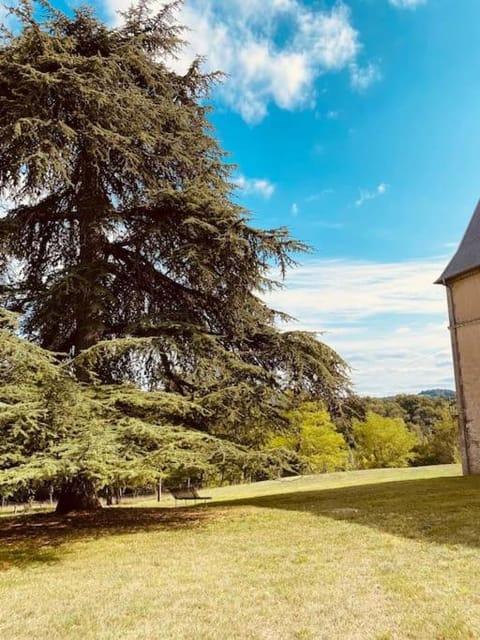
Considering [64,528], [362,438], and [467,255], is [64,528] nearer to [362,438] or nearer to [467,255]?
[467,255]

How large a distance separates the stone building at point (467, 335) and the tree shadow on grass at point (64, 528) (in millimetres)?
9730

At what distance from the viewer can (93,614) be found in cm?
434

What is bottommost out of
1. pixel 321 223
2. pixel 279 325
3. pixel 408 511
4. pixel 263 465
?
pixel 408 511

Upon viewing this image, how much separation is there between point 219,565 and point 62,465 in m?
2.47

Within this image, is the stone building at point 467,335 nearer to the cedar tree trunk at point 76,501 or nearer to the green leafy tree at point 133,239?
the green leafy tree at point 133,239

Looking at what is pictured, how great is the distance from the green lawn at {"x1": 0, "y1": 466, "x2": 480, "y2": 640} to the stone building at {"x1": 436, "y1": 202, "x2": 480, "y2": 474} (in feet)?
22.4

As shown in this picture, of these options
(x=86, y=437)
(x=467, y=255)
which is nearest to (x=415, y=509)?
(x=86, y=437)

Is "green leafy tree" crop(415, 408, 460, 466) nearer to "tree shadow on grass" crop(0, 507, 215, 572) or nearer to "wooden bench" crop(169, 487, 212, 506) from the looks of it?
"wooden bench" crop(169, 487, 212, 506)

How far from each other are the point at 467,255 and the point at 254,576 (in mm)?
14585

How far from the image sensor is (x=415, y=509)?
9039 millimetres

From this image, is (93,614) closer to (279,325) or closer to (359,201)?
(279,325)

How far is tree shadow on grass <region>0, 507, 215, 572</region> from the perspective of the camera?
735 cm

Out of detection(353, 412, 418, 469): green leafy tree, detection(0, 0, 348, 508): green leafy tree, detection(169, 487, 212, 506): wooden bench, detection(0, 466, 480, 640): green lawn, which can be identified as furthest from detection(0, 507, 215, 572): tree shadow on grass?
detection(353, 412, 418, 469): green leafy tree

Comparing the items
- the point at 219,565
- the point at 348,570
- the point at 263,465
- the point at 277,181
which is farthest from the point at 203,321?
the point at 277,181
